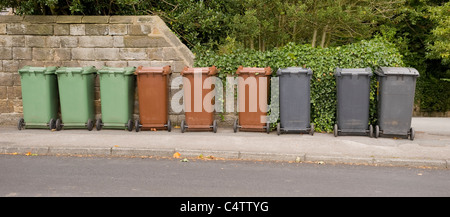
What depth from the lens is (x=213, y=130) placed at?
8.88m

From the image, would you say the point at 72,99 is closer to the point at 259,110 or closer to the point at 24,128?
the point at 24,128

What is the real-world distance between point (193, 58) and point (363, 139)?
336 centimetres

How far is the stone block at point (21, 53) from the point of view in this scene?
9438 mm

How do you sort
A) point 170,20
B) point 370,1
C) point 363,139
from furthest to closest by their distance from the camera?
point 370,1, point 170,20, point 363,139

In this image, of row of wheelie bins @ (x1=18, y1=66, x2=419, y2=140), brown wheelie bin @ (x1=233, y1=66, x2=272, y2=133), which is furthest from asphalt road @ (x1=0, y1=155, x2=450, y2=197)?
brown wheelie bin @ (x1=233, y1=66, x2=272, y2=133)

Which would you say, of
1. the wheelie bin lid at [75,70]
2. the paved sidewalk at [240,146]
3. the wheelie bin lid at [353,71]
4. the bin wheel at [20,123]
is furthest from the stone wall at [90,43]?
the wheelie bin lid at [353,71]

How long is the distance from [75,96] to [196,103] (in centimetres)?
214

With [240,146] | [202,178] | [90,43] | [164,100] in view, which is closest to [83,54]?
[90,43]

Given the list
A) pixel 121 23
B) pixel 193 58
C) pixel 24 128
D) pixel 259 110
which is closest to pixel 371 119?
pixel 259 110

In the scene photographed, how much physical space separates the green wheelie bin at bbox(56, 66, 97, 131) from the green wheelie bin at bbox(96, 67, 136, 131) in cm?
24

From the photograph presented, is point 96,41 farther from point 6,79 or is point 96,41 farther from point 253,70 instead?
point 253,70

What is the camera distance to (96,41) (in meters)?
9.40

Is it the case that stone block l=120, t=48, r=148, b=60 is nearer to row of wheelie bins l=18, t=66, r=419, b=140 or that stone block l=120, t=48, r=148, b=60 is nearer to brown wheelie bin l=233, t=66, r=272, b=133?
row of wheelie bins l=18, t=66, r=419, b=140

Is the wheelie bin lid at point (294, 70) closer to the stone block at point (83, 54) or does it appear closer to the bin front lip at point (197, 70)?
the bin front lip at point (197, 70)
